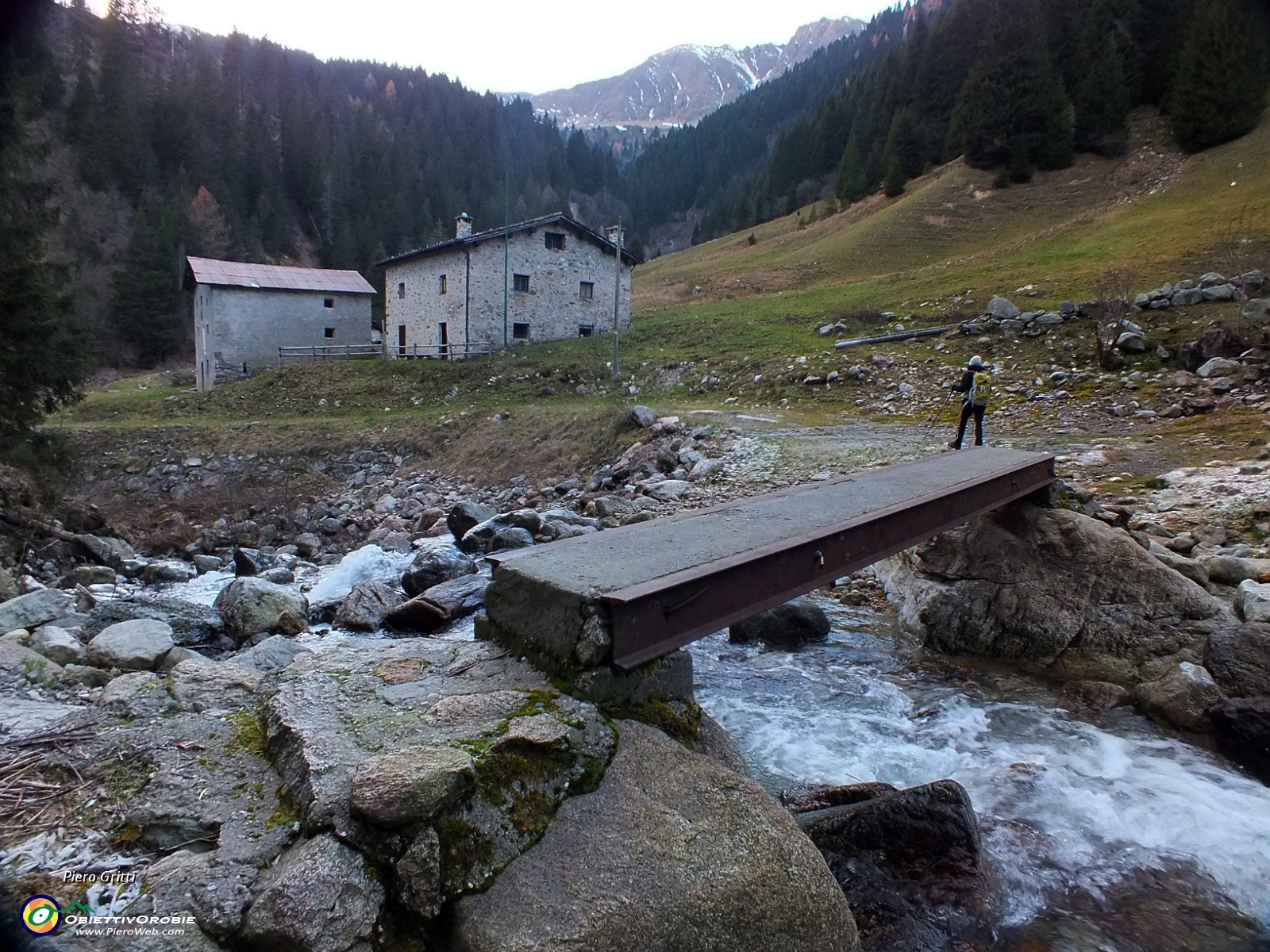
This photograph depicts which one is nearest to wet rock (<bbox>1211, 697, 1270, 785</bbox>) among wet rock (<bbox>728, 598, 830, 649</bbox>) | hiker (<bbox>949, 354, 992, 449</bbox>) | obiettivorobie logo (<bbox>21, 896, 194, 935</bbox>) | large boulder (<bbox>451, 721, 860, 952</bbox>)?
wet rock (<bbox>728, 598, 830, 649</bbox>)

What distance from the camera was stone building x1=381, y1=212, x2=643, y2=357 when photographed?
3269cm

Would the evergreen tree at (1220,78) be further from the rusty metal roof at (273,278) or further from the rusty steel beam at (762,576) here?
the rusty metal roof at (273,278)

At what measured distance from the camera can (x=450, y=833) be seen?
2656 millimetres

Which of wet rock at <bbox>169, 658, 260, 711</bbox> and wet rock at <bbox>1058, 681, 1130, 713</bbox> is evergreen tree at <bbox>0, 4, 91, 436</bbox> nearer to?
wet rock at <bbox>169, 658, 260, 711</bbox>

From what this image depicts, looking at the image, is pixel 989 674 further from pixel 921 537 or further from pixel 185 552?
pixel 185 552

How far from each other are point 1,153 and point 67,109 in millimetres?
75763

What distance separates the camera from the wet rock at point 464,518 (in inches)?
527

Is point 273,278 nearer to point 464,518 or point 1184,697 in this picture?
point 464,518

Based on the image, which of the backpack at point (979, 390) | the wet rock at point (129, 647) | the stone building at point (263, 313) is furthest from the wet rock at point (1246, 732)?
the stone building at point (263, 313)

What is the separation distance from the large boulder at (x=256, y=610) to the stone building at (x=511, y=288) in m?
25.7

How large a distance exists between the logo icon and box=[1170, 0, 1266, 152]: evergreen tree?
53.8 meters

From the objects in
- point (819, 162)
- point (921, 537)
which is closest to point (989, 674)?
point (921, 537)

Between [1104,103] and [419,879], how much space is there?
57736mm

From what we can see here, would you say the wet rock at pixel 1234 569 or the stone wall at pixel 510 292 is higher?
the stone wall at pixel 510 292
